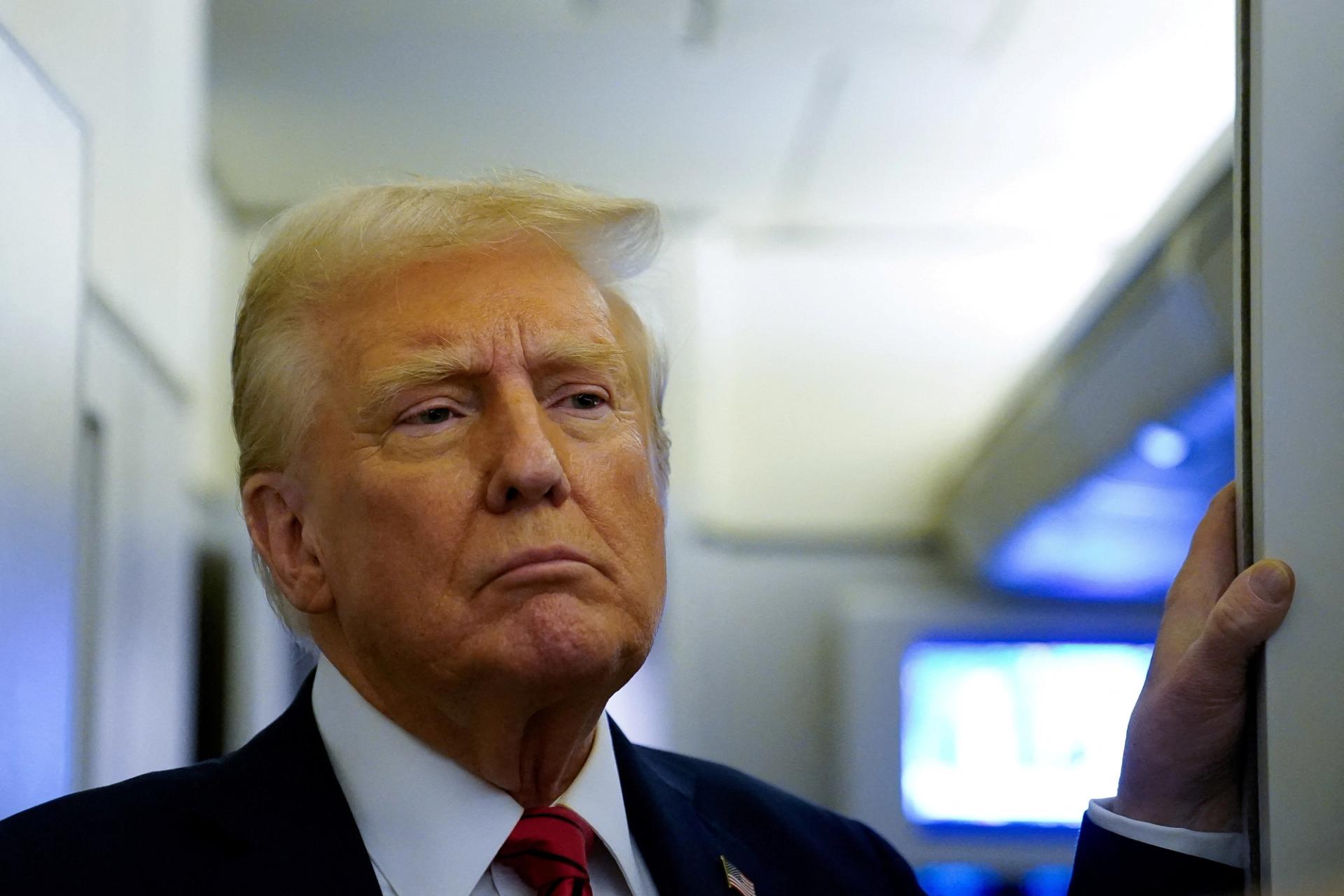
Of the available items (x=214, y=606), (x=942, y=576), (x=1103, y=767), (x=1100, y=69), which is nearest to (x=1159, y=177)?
(x=1100, y=69)

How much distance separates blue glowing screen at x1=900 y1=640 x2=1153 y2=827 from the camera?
4457mm

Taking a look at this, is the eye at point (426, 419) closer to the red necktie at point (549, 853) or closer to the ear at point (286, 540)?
the ear at point (286, 540)

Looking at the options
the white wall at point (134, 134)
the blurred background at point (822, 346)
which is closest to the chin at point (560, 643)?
Result: the white wall at point (134, 134)

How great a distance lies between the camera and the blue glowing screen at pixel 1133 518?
285 centimetres

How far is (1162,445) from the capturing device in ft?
9.70

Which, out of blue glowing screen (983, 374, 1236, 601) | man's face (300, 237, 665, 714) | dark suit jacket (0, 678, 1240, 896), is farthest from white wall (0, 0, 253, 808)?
blue glowing screen (983, 374, 1236, 601)

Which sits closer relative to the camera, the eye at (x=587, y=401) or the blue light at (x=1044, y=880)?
the eye at (x=587, y=401)

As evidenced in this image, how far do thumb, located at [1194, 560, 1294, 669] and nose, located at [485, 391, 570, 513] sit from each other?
0.44 m

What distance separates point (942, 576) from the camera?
4.83 meters

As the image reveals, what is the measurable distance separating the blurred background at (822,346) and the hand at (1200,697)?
1.05 m

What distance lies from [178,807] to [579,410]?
1.34ft

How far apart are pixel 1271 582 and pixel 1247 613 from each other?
0.03m

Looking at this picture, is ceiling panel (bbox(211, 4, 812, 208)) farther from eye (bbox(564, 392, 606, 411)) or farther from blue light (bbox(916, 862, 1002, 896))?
eye (bbox(564, 392, 606, 411))

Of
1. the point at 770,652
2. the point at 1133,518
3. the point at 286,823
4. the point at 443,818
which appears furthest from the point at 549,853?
the point at 770,652
